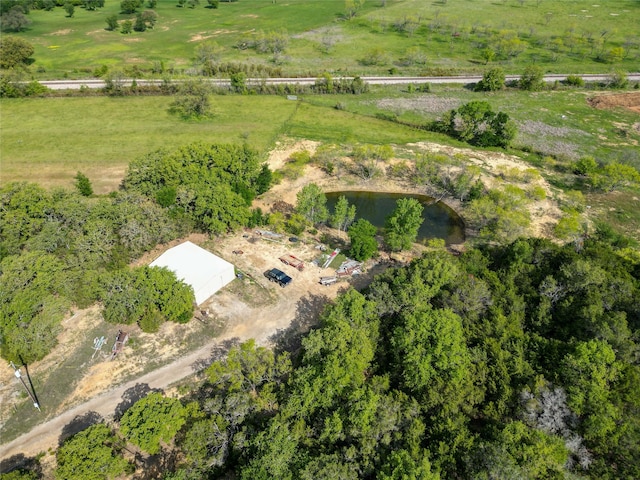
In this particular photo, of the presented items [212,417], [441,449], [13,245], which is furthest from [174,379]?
[13,245]

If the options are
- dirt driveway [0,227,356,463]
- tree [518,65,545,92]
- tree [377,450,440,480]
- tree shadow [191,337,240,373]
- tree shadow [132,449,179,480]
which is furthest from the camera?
tree [518,65,545,92]

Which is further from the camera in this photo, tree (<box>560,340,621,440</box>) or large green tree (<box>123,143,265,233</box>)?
large green tree (<box>123,143,265,233</box>)

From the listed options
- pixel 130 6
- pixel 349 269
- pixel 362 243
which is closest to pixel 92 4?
pixel 130 6

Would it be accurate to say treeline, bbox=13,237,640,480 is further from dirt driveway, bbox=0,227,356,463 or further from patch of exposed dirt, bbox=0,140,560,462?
patch of exposed dirt, bbox=0,140,560,462

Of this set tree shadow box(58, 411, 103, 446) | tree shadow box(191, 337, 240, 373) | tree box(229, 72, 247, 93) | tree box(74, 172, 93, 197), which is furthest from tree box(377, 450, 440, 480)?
tree box(229, 72, 247, 93)

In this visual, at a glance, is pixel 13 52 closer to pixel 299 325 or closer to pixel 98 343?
pixel 98 343

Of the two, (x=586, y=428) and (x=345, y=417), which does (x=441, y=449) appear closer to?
(x=345, y=417)

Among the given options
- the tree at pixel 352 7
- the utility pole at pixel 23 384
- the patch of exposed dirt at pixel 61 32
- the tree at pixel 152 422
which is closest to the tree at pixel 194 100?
the utility pole at pixel 23 384
